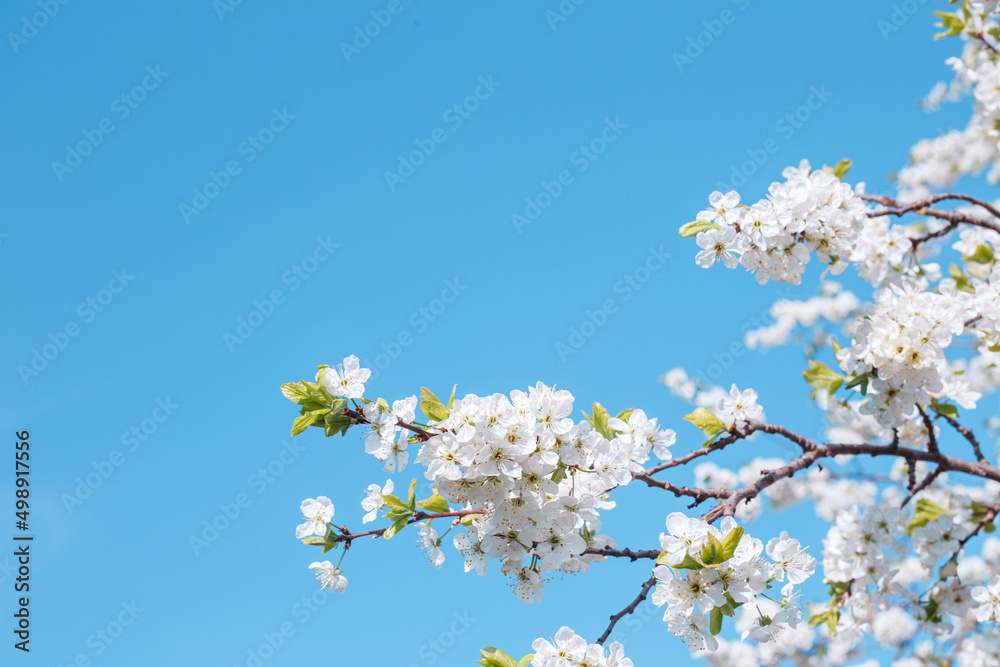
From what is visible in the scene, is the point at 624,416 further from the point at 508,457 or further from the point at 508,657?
the point at 508,657

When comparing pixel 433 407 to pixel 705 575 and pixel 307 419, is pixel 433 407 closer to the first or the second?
pixel 307 419

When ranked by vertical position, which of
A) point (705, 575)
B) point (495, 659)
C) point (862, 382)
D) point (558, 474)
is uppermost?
point (862, 382)

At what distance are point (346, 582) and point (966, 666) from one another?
3878 millimetres

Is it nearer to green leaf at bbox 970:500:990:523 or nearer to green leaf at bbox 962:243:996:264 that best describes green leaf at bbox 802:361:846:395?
green leaf at bbox 970:500:990:523

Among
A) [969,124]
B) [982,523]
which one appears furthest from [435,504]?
[969,124]

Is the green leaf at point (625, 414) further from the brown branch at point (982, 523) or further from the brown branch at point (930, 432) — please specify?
the brown branch at point (982, 523)

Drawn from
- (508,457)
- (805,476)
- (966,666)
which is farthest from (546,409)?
(805,476)

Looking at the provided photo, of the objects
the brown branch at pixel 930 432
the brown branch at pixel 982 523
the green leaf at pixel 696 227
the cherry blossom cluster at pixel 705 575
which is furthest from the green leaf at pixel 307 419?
the brown branch at pixel 982 523

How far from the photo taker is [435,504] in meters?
A: 2.37

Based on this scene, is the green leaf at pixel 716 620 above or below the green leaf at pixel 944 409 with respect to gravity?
below

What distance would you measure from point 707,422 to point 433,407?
1.29m

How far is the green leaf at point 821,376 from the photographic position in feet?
10.5

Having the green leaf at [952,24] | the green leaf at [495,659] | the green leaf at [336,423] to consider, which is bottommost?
the green leaf at [495,659]

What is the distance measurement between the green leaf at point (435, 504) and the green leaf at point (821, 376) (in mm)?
1911
